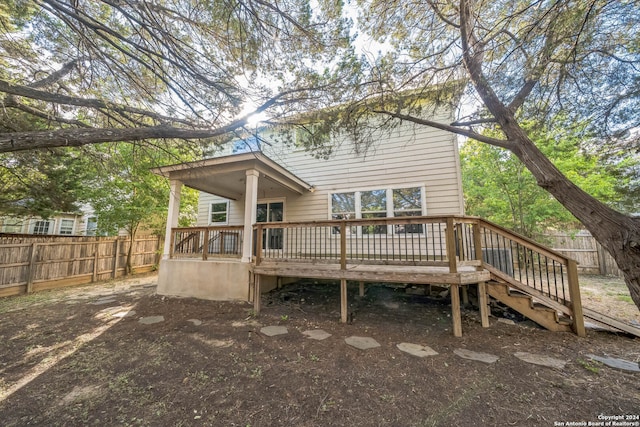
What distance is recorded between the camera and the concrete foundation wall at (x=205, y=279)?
19.2 feet

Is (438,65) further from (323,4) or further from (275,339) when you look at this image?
(275,339)

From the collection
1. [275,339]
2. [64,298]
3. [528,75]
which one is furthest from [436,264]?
[64,298]

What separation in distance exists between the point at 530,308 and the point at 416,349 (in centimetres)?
233

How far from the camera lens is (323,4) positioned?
12.7 feet

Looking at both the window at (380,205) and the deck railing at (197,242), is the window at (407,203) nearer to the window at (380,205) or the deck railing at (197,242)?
the window at (380,205)

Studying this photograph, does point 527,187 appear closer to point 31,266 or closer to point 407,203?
point 407,203

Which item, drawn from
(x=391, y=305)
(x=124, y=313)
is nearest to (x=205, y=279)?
(x=124, y=313)

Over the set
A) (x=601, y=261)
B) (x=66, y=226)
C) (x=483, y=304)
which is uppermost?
(x=66, y=226)

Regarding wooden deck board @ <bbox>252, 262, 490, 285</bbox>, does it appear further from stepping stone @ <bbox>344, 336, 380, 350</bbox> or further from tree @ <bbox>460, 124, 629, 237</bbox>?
tree @ <bbox>460, 124, 629, 237</bbox>

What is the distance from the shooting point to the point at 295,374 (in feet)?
9.26

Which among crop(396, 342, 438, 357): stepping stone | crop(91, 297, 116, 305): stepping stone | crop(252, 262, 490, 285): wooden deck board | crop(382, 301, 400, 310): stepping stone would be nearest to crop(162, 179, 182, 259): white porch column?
crop(91, 297, 116, 305): stepping stone

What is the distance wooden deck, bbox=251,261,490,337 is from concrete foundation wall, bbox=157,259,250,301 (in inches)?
34.3

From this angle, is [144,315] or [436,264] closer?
[436,264]

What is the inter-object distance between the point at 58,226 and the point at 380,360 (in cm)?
2212
